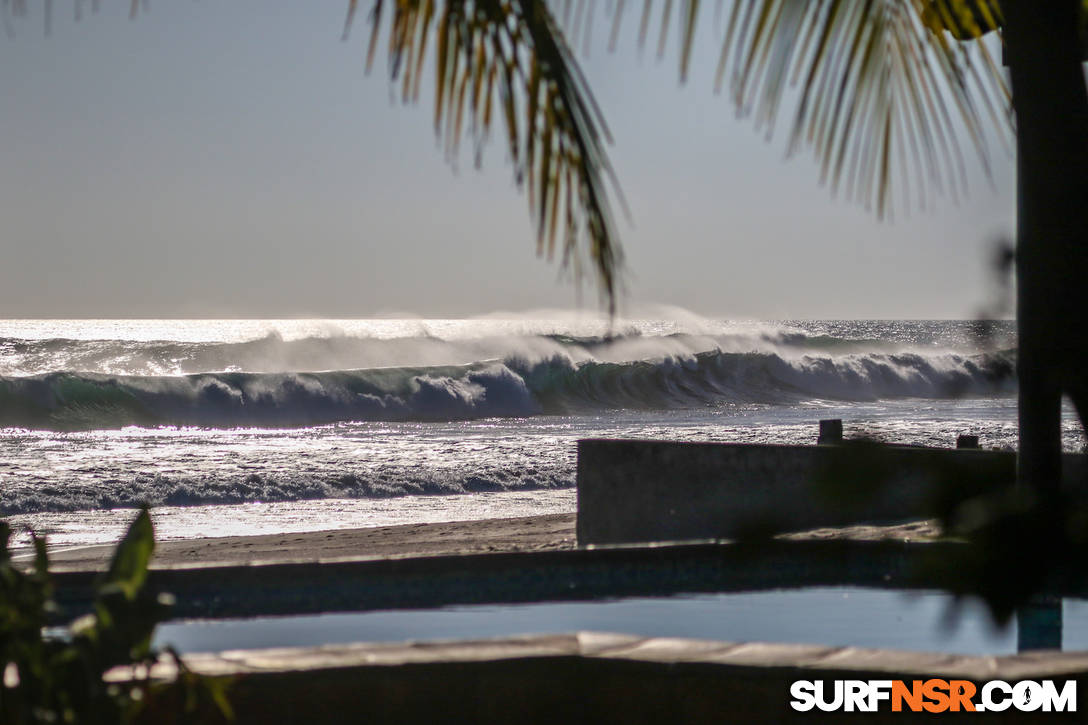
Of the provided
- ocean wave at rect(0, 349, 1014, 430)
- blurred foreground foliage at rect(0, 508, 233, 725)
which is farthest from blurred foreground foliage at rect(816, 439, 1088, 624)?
ocean wave at rect(0, 349, 1014, 430)

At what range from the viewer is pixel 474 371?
3972 cm

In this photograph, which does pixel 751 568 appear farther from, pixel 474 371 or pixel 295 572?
pixel 474 371

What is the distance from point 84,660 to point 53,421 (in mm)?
32562

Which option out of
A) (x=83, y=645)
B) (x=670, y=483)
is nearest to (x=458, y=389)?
(x=670, y=483)

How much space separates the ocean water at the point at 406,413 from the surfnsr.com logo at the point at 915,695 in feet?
1.90

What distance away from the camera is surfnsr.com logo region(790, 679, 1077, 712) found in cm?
217

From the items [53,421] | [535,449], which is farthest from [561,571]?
[53,421]

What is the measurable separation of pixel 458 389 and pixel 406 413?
2.29 meters

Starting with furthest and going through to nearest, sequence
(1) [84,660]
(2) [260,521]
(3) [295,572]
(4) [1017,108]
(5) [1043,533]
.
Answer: (2) [260,521]
(3) [295,572]
(1) [84,660]
(4) [1017,108]
(5) [1043,533]

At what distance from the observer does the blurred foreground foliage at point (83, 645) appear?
1583mm

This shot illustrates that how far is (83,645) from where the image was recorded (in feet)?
5.46

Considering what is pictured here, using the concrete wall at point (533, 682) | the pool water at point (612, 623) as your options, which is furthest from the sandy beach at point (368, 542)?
the concrete wall at point (533, 682)

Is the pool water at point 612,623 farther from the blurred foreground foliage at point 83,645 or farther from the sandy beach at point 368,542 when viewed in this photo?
the blurred foreground foliage at point 83,645

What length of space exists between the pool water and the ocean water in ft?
3.93
